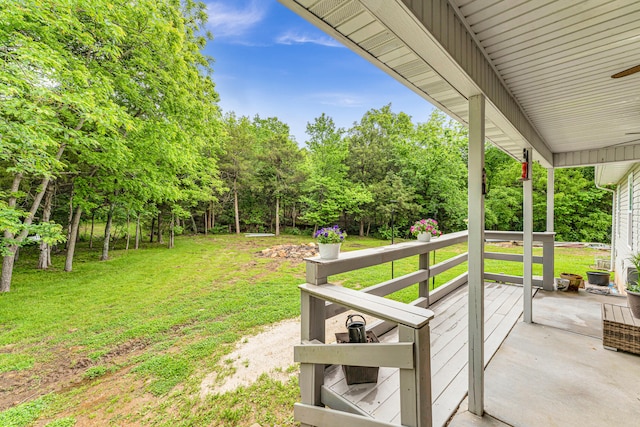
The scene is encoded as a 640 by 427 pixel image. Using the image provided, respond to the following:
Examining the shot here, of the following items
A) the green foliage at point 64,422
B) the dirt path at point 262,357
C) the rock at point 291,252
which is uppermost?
the rock at point 291,252

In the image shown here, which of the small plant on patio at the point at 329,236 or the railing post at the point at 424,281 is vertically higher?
the small plant on patio at the point at 329,236

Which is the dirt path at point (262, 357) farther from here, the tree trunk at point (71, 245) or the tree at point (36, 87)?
the tree trunk at point (71, 245)

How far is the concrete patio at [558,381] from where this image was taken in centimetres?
176

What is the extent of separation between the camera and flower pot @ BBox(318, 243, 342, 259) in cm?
206

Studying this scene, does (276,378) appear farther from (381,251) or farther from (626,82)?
(626,82)

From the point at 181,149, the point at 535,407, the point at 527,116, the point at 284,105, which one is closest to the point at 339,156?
the point at 284,105

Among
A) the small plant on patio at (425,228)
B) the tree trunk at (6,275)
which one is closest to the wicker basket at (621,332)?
the small plant on patio at (425,228)

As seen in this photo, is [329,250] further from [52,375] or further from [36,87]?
[36,87]

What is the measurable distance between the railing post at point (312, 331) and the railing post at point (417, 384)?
0.74 meters

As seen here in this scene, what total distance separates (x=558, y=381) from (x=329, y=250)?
86.2 inches

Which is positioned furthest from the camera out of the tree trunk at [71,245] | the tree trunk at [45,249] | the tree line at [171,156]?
the tree trunk at [71,245]

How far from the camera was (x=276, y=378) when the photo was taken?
2.84 metres

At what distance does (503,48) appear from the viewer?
170 centimetres

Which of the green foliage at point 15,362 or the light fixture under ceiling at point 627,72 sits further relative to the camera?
the green foliage at point 15,362
